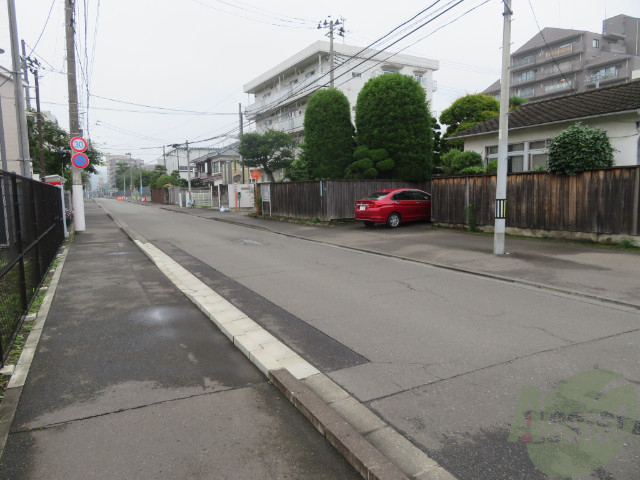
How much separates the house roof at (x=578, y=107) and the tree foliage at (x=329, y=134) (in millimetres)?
6856

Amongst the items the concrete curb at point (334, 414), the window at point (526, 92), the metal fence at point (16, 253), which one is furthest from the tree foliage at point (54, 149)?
the window at point (526, 92)

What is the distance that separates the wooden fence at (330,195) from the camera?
64.2 feet

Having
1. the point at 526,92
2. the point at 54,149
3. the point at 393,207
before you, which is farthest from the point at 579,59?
the point at 54,149

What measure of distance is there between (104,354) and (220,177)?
5410cm

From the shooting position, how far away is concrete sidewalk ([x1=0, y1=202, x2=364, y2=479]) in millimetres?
2732

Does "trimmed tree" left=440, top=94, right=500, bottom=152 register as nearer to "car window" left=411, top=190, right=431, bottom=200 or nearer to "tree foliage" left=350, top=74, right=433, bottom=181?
"tree foliage" left=350, top=74, right=433, bottom=181

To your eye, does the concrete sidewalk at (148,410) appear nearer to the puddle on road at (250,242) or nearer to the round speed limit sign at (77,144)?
the puddle on road at (250,242)

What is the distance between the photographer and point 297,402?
343cm

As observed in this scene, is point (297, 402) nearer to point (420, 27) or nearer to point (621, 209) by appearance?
point (621, 209)

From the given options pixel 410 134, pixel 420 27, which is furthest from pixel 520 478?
pixel 410 134

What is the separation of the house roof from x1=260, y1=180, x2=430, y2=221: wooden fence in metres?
4.99

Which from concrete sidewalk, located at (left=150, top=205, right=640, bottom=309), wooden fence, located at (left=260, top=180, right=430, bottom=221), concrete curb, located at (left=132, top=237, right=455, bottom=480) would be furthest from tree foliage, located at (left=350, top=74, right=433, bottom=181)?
concrete curb, located at (left=132, top=237, right=455, bottom=480)

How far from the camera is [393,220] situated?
679 inches

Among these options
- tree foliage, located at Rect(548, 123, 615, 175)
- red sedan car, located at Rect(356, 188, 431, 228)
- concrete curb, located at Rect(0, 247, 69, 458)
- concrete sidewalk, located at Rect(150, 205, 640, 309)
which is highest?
tree foliage, located at Rect(548, 123, 615, 175)
